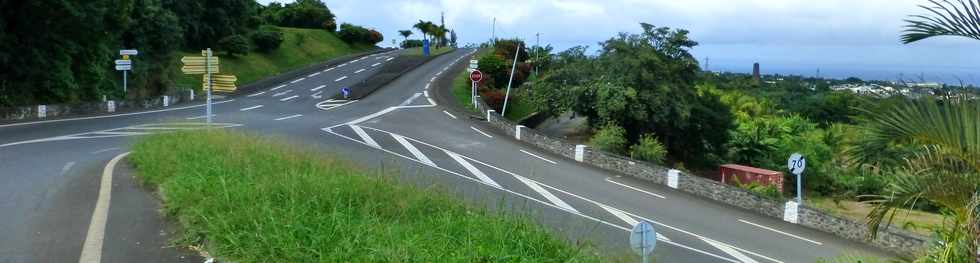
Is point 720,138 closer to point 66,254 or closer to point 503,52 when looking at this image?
point 503,52

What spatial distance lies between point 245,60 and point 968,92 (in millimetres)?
64350

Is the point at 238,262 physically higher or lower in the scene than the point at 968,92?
lower

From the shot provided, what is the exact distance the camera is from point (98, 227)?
9.40m

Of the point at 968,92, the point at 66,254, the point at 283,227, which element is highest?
the point at 968,92

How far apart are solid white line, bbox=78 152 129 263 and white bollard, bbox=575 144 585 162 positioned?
16927 mm

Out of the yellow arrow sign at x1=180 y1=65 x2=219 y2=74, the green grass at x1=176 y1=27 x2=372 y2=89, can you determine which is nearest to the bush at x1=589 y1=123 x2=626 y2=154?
the yellow arrow sign at x1=180 y1=65 x2=219 y2=74

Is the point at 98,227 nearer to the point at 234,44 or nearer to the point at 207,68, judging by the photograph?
the point at 207,68

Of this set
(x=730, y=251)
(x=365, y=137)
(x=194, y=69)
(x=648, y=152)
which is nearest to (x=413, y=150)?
(x=365, y=137)

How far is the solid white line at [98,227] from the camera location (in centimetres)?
804

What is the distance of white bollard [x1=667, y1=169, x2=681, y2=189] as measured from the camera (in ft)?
78.8

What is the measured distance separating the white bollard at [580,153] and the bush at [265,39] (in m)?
47.5

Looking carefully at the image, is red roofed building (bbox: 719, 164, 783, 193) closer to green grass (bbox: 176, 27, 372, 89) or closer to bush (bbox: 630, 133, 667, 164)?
bush (bbox: 630, 133, 667, 164)

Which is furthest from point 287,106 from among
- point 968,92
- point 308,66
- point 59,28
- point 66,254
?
point 968,92

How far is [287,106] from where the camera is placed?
41.8m
